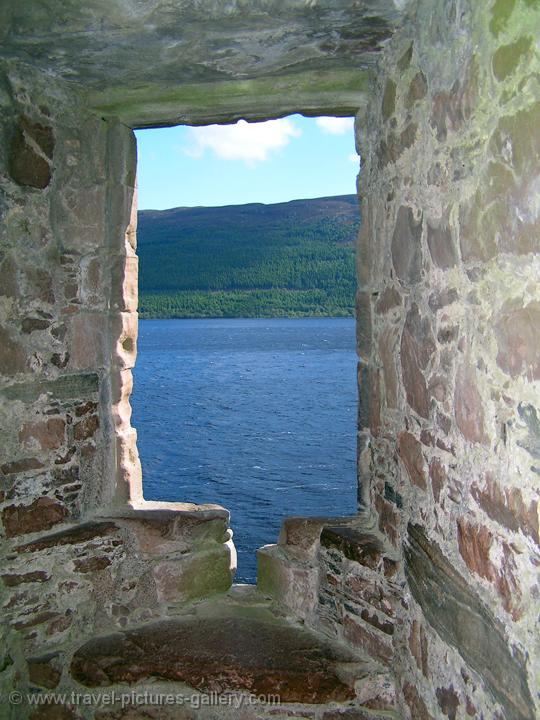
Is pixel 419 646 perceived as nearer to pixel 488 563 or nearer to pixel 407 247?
pixel 488 563

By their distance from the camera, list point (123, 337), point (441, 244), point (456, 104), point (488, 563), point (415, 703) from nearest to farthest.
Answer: point (488, 563) < point (456, 104) < point (441, 244) < point (415, 703) < point (123, 337)

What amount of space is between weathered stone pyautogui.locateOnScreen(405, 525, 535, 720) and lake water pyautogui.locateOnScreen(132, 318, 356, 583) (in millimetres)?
8792

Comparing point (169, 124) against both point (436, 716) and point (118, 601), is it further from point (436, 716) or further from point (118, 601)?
point (436, 716)

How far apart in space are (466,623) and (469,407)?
2.06 ft

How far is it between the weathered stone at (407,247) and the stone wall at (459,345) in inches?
0.4

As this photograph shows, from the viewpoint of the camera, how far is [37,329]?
2.92 m

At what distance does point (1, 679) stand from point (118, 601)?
58 cm

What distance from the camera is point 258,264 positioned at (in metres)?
84.6

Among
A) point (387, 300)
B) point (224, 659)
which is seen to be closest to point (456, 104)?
point (387, 300)

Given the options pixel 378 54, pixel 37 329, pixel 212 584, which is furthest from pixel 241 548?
pixel 378 54

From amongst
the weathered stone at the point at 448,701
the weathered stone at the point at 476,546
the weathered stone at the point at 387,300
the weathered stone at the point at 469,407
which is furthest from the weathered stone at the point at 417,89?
the weathered stone at the point at 448,701

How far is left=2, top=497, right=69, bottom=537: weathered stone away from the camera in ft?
9.36

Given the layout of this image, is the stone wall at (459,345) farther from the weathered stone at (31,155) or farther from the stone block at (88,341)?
the weathered stone at (31,155)

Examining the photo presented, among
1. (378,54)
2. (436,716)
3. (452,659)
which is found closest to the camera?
(452,659)
